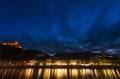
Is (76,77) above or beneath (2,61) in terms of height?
beneath

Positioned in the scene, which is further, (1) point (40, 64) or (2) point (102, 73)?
(1) point (40, 64)

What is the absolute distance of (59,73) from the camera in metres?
10.3

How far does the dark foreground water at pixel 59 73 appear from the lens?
10055mm

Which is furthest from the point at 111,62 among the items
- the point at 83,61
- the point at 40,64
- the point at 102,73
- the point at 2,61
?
the point at 2,61

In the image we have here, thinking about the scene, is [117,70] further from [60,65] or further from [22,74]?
[22,74]

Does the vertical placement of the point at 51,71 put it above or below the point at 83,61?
below

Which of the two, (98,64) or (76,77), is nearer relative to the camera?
(76,77)

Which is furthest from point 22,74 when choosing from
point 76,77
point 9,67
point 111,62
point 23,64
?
point 111,62

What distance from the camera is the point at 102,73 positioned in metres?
10.2

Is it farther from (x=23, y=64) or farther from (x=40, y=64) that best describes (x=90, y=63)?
(x=23, y=64)

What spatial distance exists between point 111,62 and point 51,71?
19.9 feet

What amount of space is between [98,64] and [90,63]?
2.57 ft

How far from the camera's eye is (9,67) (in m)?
11.0

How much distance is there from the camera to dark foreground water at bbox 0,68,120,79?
1005 centimetres
